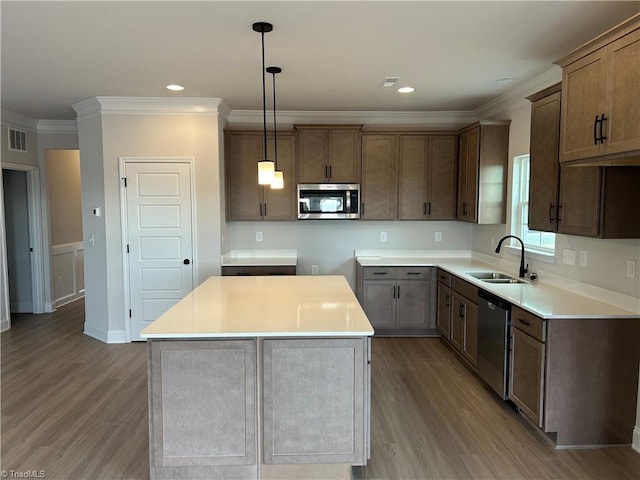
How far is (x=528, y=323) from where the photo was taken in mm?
2789

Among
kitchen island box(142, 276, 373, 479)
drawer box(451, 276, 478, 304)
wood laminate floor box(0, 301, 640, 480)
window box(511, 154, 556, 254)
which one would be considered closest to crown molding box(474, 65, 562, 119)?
window box(511, 154, 556, 254)

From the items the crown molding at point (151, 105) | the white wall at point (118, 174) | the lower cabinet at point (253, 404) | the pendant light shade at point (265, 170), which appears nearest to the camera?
the lower cabinet at point (253, 404)

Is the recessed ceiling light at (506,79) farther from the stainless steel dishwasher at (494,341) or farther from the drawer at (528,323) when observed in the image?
the drawer at (528,323)

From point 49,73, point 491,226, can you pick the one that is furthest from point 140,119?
point 491,226

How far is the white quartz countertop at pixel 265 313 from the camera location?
2.19 meters

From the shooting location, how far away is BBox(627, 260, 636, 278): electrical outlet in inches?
104

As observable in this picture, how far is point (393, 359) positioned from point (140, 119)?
3.69 metres

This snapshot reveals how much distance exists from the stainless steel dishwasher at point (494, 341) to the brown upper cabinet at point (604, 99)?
120 cm

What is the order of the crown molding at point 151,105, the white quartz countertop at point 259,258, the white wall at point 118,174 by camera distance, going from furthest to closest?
the white quartz countertop at point 259,258, the white wall at point 118,174, the crown molding at point 151,105

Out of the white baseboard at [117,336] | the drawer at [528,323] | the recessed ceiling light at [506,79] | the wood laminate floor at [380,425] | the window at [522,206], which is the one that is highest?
the recessed ceiling light at [506,79]

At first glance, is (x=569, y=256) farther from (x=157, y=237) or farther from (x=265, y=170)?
(x=157, y=237)

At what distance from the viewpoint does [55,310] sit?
614 centimetres

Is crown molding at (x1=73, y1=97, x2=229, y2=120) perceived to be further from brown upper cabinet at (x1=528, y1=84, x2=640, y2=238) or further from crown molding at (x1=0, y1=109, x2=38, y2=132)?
brown upper cabinet at (x1=528, y1=84, x2=640, y2=238)

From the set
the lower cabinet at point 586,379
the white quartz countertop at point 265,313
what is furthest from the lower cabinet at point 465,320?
the white quartz countertop at point 265,313
